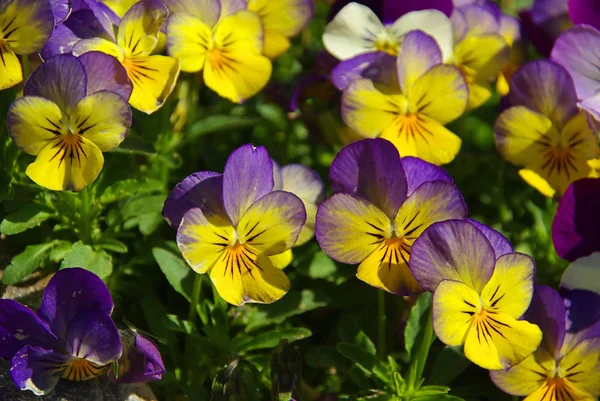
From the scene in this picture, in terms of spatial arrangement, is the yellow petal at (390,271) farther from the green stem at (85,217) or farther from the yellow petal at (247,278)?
the green stem at (85,217)

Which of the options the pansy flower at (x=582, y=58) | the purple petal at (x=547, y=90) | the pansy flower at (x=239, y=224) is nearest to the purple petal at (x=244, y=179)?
the pansy flower at (x=239, y=224)

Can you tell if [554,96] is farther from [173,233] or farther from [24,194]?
[24,194]

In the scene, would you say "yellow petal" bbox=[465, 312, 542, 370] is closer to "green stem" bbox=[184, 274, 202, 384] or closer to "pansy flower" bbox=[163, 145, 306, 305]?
"pansy flower" bbox=[163, 145, 306, 305]

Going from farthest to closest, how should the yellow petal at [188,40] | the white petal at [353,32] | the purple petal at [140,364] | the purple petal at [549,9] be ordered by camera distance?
the purple petal at [549,9], the white petal at [353,32], the yellow petal at [188,40], the purple petal at [140,364]

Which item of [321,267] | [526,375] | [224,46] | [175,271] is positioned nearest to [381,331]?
[321,267]

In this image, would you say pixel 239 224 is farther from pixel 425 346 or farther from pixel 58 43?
pixel 58 43

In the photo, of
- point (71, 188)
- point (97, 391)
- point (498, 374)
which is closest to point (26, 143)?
point (71, 188)

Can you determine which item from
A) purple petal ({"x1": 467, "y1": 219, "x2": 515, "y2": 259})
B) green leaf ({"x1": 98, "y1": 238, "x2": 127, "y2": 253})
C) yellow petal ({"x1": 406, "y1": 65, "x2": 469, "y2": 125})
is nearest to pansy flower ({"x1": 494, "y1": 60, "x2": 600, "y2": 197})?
yellow petal ({"x1": 406, "y1": 65, "x2": 469, "y2": 125})
